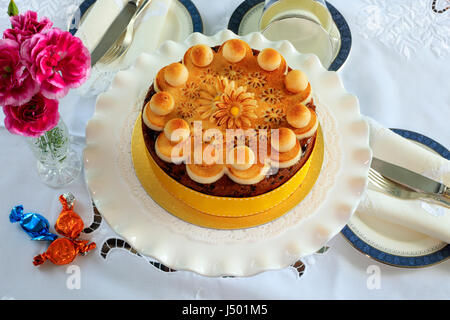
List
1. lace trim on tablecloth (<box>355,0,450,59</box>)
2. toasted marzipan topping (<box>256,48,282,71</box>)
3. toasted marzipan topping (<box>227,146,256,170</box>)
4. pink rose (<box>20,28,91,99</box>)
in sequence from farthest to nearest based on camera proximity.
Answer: lace trim on tablecloth (<box>355,0,450,59</box>), toasted marzipan topping (<box>256,48,282,71</box>), toasted marzipan topping (<box>227,146,256,170</box>), pink rose (<box>20,28,91,99</box>)

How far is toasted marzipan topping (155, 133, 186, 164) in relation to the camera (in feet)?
2.64

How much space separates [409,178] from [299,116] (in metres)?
0.32

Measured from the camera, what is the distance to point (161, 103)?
83cm

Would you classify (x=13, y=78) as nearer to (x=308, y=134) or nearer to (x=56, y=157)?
(x=56, y=157)

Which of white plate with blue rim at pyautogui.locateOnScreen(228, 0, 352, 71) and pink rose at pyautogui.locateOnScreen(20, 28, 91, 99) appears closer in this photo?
pink rose at pyautogui.locateOnScreen(20, 28, 91, 99)

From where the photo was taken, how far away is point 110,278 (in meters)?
0.94

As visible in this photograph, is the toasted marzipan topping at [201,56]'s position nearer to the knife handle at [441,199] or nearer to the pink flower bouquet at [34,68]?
the pink flower bouquet at [34,68]

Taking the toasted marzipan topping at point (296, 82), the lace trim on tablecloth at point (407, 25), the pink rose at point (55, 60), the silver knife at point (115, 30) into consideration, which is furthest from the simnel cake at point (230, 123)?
the lace trim on tablecloth at point (407, 25)

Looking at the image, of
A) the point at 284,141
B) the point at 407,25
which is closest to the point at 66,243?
the point at 284,141

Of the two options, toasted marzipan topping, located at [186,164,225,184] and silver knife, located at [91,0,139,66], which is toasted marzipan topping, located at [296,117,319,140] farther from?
silver knife, located at [91,0,139,66]

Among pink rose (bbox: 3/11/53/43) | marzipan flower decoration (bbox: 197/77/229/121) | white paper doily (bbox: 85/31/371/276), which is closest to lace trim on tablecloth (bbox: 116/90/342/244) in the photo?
white paper doily (bbox: 85/31/371/276)

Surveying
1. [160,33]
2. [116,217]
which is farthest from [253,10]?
[116,217]

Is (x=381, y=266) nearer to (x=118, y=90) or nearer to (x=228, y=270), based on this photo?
(x=228, y=270)
